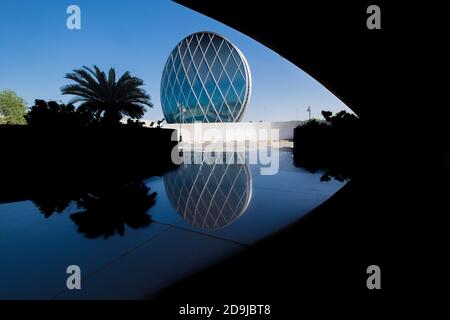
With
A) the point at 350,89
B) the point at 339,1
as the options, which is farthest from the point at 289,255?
the point at 350,89

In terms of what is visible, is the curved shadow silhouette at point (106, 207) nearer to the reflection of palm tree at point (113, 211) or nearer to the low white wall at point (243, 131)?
the reflection of palm tree at point (113, 211)

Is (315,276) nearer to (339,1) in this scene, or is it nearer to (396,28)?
(339,1)

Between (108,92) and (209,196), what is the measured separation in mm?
16438

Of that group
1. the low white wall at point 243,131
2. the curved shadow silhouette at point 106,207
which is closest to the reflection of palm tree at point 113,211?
the curved shadow silhouette at point 106,207

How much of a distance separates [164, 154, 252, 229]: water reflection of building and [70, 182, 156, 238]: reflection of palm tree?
1.90ft

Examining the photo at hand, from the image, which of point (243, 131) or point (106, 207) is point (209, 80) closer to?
point (243, 131)

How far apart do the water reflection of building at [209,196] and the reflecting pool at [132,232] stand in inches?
0.8

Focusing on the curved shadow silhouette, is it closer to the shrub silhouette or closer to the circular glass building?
the shrub silhouette

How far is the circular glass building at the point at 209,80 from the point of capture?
52688mm

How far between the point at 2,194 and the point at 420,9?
31.1ft

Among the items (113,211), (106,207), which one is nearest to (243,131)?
(106,207)

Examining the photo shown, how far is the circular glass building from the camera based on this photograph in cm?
5269

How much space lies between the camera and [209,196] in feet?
14.8

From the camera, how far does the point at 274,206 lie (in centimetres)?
382
